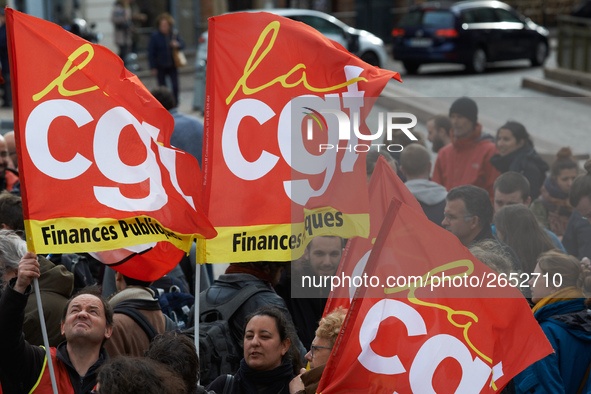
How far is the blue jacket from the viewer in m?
4.48

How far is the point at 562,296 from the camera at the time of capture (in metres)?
4.63

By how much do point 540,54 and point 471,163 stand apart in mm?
16332

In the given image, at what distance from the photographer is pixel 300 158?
5172 millimetres

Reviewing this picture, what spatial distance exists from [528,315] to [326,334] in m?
0.96

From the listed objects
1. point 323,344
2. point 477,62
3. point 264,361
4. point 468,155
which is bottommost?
point 477,62

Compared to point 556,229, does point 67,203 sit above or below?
above

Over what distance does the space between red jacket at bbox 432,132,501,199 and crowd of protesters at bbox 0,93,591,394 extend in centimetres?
136

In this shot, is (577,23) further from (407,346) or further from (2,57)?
(407,346)

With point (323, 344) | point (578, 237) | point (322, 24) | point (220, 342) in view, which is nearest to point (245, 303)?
point (220, 342)

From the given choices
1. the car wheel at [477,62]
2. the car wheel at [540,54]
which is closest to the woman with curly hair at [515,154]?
the car wheel at [477,62]

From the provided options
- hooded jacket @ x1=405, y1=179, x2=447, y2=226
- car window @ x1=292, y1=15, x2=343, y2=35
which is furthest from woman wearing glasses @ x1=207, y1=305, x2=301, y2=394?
car window @ x1=292, y1=15, x2=343, y2=35

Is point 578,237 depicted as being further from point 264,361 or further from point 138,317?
point 138,317

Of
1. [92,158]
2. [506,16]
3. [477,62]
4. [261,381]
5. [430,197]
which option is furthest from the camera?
[506,16]

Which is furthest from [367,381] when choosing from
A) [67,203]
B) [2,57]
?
[2,57]
